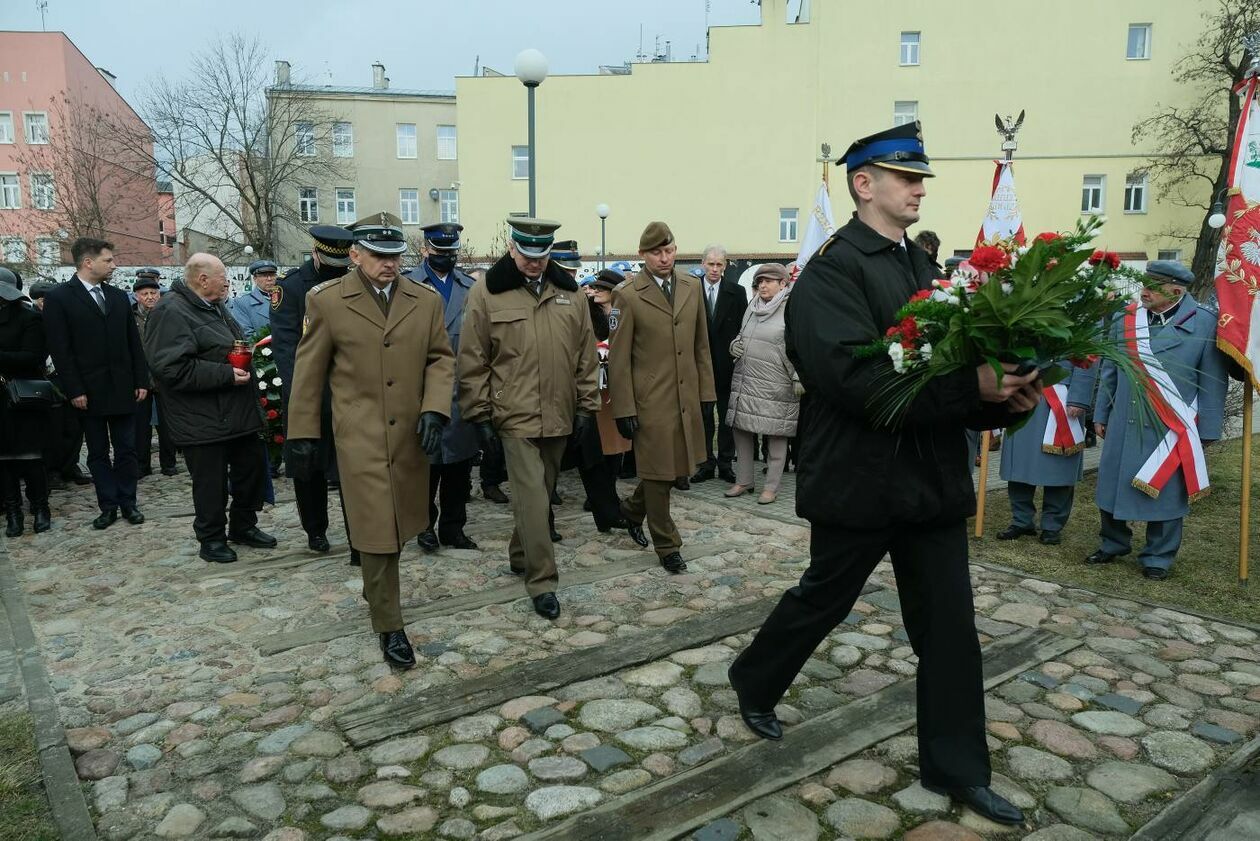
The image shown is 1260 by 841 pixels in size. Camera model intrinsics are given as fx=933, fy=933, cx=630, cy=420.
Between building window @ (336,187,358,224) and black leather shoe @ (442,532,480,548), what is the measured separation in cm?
4515

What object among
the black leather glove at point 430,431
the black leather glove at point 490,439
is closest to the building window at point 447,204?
the black leather glove at point 490,439

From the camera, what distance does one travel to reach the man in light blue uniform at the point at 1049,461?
6828 mm

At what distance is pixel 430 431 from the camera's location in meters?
4.65

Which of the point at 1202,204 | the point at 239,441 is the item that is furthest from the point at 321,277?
the point at 1202,204

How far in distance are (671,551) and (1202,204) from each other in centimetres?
3884

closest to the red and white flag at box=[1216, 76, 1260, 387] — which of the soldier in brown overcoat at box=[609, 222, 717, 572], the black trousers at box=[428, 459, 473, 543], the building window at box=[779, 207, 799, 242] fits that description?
the soldier in brown overcoat at box=[609, 222, 717, 572]

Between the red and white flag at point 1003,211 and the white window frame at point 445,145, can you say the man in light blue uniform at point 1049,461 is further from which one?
the white window frame at point 445,145

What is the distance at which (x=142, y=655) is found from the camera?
4848 millimetres

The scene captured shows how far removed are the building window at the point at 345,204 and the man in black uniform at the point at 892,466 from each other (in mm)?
48796

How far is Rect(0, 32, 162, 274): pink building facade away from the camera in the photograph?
29117mm

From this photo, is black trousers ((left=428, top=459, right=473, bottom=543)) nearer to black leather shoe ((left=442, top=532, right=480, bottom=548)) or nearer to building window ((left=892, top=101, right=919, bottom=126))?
black leather shoe ((left=442, top=532, right=480, bottom=548))

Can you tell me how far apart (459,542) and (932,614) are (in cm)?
432

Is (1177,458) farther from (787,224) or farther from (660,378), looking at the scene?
(787,224)

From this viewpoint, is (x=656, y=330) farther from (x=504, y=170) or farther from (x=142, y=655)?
(x=504, y=170)
